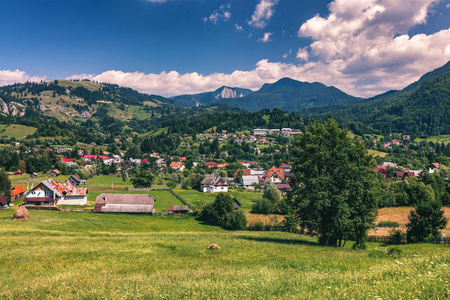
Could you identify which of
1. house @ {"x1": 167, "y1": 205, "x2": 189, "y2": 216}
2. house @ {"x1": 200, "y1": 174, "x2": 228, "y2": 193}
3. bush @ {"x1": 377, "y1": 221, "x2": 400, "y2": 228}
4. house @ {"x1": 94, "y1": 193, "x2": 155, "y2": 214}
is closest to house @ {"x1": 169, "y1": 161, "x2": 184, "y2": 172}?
house @ {"x1": 200, "y1": 174, "x2": 228, "y2": 193}

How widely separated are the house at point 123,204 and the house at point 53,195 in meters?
6.80

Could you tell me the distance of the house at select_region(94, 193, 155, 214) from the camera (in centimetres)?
6294

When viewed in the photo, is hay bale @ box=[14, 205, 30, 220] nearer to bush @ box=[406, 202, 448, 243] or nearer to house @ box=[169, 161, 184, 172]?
bush @ box=[406, 202, 448, 243]

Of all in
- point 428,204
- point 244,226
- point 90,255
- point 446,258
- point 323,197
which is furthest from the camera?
point 244,226

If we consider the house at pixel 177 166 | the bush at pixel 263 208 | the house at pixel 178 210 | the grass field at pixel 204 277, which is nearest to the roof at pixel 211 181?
the bush at pixel 263 208

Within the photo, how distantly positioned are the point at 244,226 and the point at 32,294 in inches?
1955

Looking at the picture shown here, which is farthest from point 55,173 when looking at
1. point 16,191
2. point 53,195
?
→ point 53,195

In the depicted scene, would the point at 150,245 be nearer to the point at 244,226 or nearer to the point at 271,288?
the point at 271,288

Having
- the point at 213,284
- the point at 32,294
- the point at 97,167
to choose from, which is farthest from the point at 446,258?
the point at 97,167

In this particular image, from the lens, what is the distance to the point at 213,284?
971cm

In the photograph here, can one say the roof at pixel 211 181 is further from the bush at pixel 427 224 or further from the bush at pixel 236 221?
the bush at pixel 427 224

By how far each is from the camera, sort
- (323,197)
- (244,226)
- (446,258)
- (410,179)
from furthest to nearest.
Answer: (410,179)
(244,226)
(323,197)
(446,258)

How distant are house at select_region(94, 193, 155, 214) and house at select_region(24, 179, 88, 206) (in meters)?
6.80

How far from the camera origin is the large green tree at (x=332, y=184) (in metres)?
24.9
